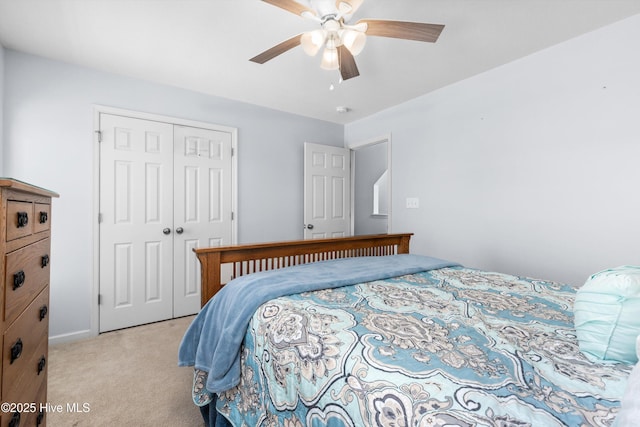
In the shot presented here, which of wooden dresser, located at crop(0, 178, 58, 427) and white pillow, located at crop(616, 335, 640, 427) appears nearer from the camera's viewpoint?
white pillow, located at crop(616, 335, 640, 427)

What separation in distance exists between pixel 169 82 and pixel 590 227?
3.84 meters

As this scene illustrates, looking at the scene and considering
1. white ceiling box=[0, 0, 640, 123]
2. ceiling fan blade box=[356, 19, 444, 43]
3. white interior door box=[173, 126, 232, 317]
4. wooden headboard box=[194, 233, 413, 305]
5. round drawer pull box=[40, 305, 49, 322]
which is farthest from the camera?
white interior door box=[173, 126, 232, 317]

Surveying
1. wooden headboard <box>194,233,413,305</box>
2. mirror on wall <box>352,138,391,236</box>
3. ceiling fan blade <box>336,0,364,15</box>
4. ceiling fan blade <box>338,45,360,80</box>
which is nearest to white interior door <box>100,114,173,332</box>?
wooden headboard <box>194,233,413,305</box>

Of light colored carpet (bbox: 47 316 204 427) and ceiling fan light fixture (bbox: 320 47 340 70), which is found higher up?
ceiling fan light fixture (bbox: 320 47 340 70)

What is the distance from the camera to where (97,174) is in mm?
2572

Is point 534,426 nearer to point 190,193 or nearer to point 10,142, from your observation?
point 190,193

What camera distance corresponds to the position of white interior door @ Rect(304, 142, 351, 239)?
3808 mm

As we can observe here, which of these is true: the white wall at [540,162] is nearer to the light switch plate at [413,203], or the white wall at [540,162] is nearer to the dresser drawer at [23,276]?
the light switch plate at [413,203]

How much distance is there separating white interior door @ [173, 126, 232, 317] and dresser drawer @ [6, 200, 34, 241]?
2116mm

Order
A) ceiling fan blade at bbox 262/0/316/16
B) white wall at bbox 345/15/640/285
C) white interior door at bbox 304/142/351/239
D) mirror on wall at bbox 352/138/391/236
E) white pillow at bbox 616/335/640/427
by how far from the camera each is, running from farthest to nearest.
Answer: mirror on wall at bbox 352/138/391/236, white interior door at bbox 304/142/351/239, white wall at bbox 345/15/640/285, ceiling fan blade at bbox 262/0/316/16, white pillow at bbox 616/335/640/427

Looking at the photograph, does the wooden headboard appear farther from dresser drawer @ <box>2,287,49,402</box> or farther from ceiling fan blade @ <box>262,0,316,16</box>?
ceiling fan blade @ <box>262,0,316,16</box>

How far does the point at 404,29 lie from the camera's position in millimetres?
1563

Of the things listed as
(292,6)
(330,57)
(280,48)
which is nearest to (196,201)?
(280,48)

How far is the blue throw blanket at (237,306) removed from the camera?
121cm
